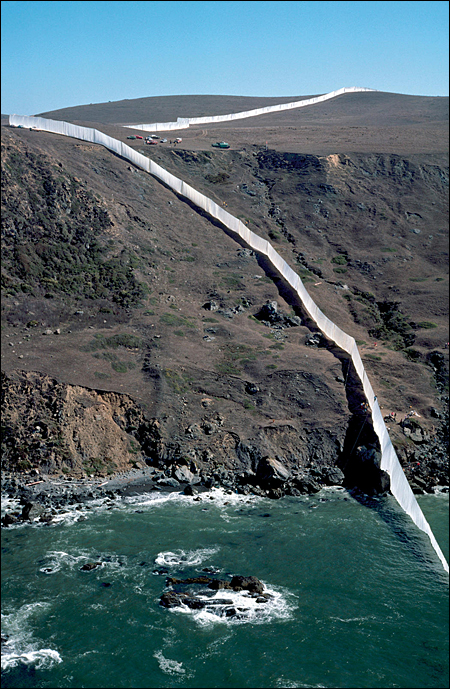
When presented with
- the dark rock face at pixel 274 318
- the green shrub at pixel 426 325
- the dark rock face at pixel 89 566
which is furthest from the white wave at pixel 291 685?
the green shrub at pixel 426 325

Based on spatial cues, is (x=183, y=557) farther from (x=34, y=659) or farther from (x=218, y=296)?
(x=218, y=296)

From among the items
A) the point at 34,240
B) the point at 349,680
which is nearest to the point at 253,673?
the point at 349,680

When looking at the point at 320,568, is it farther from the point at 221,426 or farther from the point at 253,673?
the point at 221,426

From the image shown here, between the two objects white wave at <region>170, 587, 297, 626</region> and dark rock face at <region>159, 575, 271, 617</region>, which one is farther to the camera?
dark rock face at <region>159, 575, 271, 617</region>

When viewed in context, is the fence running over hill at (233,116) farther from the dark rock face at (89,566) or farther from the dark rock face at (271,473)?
the dark rock face at (89,566)

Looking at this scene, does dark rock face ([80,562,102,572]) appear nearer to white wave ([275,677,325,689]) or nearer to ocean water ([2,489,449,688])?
ocean water ([2,489,449,688])

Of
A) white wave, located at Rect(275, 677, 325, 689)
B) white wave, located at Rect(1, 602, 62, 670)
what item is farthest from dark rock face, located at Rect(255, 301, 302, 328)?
white wave, located at Rect(275, 677, 325, 689)
